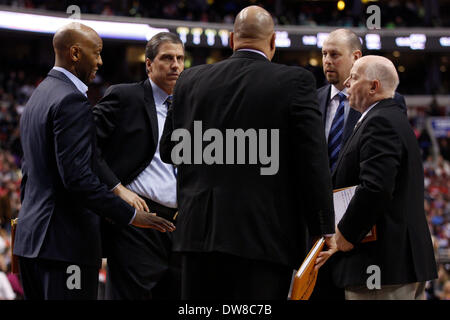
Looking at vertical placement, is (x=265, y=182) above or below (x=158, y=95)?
below

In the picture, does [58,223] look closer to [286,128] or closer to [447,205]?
[286,128]

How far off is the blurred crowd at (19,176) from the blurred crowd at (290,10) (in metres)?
2.70

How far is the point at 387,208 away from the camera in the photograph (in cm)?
295

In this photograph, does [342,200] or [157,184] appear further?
[157,184]

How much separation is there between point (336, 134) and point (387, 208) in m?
0.73

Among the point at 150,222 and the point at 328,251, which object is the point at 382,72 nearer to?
the point at 328,251

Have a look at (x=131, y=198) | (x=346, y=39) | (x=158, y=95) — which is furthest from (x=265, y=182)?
(x=346, y=39)

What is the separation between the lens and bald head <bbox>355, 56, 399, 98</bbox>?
10.3 ft

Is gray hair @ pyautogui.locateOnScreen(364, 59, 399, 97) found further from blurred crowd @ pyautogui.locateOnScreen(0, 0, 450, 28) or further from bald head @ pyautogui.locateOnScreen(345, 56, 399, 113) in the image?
blurred crowd @ pyautogui.locateOnScreen(0, 0, 450, 28)

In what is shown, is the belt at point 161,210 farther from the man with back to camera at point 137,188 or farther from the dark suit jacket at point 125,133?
the dark suit jacket at point 125,133

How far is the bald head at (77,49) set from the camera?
9.80ft

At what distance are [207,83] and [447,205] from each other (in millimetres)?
13145
